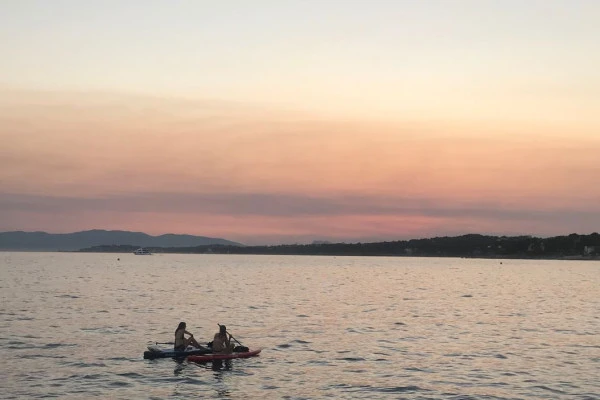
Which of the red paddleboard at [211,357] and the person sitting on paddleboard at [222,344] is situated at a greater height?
the person sitting on paddleboard at [222,344]

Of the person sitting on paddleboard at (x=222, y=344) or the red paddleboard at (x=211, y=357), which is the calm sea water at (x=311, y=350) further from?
the person sitting on paddleboard at (x=222, y=344)

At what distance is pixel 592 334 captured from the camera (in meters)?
56.3

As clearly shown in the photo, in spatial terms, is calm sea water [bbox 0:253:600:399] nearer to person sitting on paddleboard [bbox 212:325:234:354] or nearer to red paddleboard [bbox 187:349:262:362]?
red paddleboard [bbox 187:349:262:362]

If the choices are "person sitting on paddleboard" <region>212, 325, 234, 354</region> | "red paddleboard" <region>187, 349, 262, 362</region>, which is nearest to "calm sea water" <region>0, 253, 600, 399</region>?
"red paddleboard" <region>187, 349, 262, 362</region>

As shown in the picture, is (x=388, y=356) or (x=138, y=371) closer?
(x=138, y=371)

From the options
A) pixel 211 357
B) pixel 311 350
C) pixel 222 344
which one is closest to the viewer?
pixel 211 357

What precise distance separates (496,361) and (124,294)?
6867 centimetres

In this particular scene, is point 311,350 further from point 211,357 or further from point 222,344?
point 211,357

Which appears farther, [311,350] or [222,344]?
[311,350]

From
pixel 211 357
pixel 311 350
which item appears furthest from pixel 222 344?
pixel 311 350

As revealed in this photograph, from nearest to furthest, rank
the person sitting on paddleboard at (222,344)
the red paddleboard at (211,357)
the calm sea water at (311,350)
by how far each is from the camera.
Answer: the calm sea water at (311,350)
the red paddleboard at (211,357)
the person sitting on paddleboard at (222,344)

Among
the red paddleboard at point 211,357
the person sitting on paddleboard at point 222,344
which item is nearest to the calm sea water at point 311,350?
the red paddleboard at point 211,357

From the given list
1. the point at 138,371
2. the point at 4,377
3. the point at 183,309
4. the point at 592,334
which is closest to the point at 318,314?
the point at 183,309

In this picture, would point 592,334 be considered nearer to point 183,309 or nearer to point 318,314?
point 318,314
